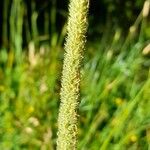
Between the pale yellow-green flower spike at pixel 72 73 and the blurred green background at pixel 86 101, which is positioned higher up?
the pale yellow-green flower spike at pixel 72 73

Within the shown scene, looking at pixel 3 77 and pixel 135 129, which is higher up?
pixel 3 77

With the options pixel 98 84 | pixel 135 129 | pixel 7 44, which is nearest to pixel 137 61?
pixel 98 84

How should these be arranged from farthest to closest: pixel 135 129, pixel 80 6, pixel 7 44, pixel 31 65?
pixel 7 44 → pixel 31 65 → pixel 135 129 → pixel 80 6

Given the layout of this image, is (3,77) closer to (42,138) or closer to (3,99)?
(3,99)

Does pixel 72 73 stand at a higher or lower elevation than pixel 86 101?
higher

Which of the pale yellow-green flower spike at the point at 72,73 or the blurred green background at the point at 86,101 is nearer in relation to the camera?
the pale yellow-green flower spike at the point at 72,73

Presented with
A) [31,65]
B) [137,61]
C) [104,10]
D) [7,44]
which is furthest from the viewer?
[104,10]

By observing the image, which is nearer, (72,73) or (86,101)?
(72,73)

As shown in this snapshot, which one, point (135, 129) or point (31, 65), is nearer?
point (135, 129)
